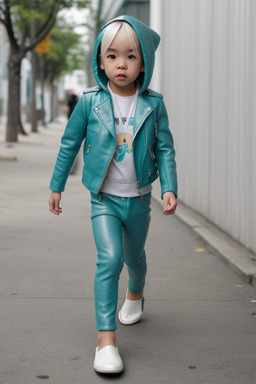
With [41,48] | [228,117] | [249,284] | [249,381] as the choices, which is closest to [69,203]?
[228,117]

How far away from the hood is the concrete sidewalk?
4.69 ft

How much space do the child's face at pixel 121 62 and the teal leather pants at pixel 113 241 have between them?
0.63 m

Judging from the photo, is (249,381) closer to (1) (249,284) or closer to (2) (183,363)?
(2) (183,363)

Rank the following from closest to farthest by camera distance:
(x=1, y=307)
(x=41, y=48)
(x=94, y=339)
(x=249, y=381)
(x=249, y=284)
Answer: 1. (x=249, y=381)
2. (x=94, y=339)
3. (x=1, y=307)
4. (x=249, y=284)
5. (x=41, y=48)

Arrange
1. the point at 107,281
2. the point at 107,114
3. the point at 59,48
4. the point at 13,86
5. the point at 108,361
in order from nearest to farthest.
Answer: the point at 108,361, the point at 107,281, the point at 107,114, the point at 13,86, the point at 59,48

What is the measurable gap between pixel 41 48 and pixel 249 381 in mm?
30118

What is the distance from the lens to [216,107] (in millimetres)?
8797

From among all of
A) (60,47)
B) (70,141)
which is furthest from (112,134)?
(60,47)

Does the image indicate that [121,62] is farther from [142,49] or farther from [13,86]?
[13,86]

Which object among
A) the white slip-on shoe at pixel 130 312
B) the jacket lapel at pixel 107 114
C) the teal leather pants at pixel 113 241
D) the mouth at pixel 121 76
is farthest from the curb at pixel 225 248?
the mouth at pixel 121 76

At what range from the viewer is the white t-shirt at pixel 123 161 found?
4.20 metres

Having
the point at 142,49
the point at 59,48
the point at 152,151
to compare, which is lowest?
the point at 59,48

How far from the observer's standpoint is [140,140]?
4195mm

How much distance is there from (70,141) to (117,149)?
268 millimetres
